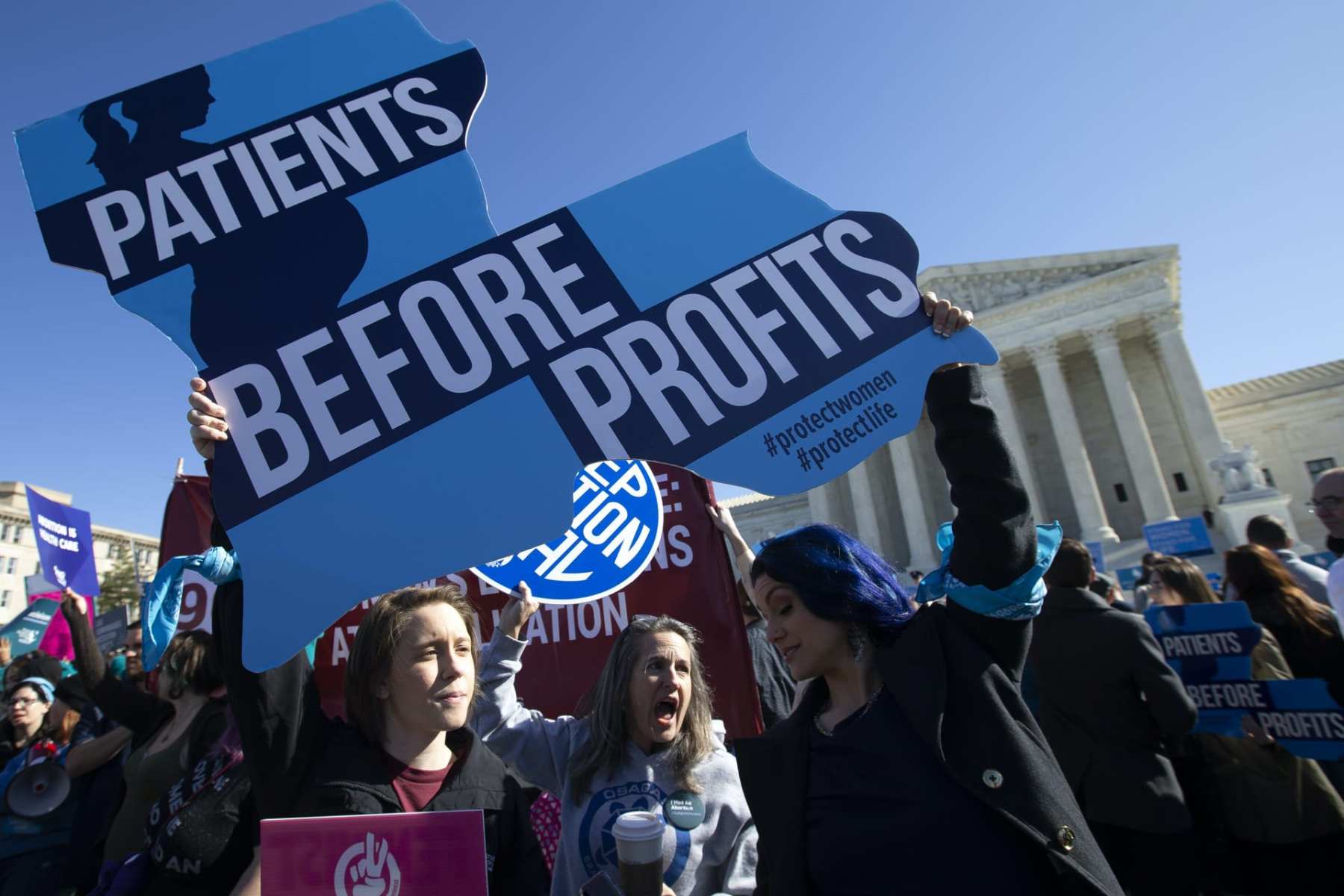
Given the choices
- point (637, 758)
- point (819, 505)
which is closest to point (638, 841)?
point (637, 758)

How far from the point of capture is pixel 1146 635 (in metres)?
3.12

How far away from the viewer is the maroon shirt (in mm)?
1710

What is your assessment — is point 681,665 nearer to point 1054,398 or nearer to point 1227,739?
point 1227,739

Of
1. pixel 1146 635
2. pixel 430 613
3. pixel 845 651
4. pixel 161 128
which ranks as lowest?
pixel 1146 635

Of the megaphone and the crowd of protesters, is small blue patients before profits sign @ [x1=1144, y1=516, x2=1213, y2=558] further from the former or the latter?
the megaphone

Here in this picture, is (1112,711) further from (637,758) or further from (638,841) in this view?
(638,841)

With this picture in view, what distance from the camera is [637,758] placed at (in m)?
2.20

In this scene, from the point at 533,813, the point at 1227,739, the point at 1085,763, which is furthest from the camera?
the point at 1227,739

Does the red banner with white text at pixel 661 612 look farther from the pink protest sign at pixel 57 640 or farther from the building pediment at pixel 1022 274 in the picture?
the building pediment at pixel 1022 274

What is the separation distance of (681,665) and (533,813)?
89 centimetres

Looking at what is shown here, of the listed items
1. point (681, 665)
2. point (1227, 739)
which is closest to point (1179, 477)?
point (1227, 739)

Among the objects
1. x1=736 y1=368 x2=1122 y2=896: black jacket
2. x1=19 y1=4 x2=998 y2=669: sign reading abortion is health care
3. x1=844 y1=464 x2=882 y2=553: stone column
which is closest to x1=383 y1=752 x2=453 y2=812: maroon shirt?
x1=19 y1=4 x2=998 y2=669: sign reading abortion is health care

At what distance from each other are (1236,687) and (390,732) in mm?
3768

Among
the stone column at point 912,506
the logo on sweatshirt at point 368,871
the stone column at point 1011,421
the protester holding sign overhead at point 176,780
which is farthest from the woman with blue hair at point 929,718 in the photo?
the stone column at point 912,506
